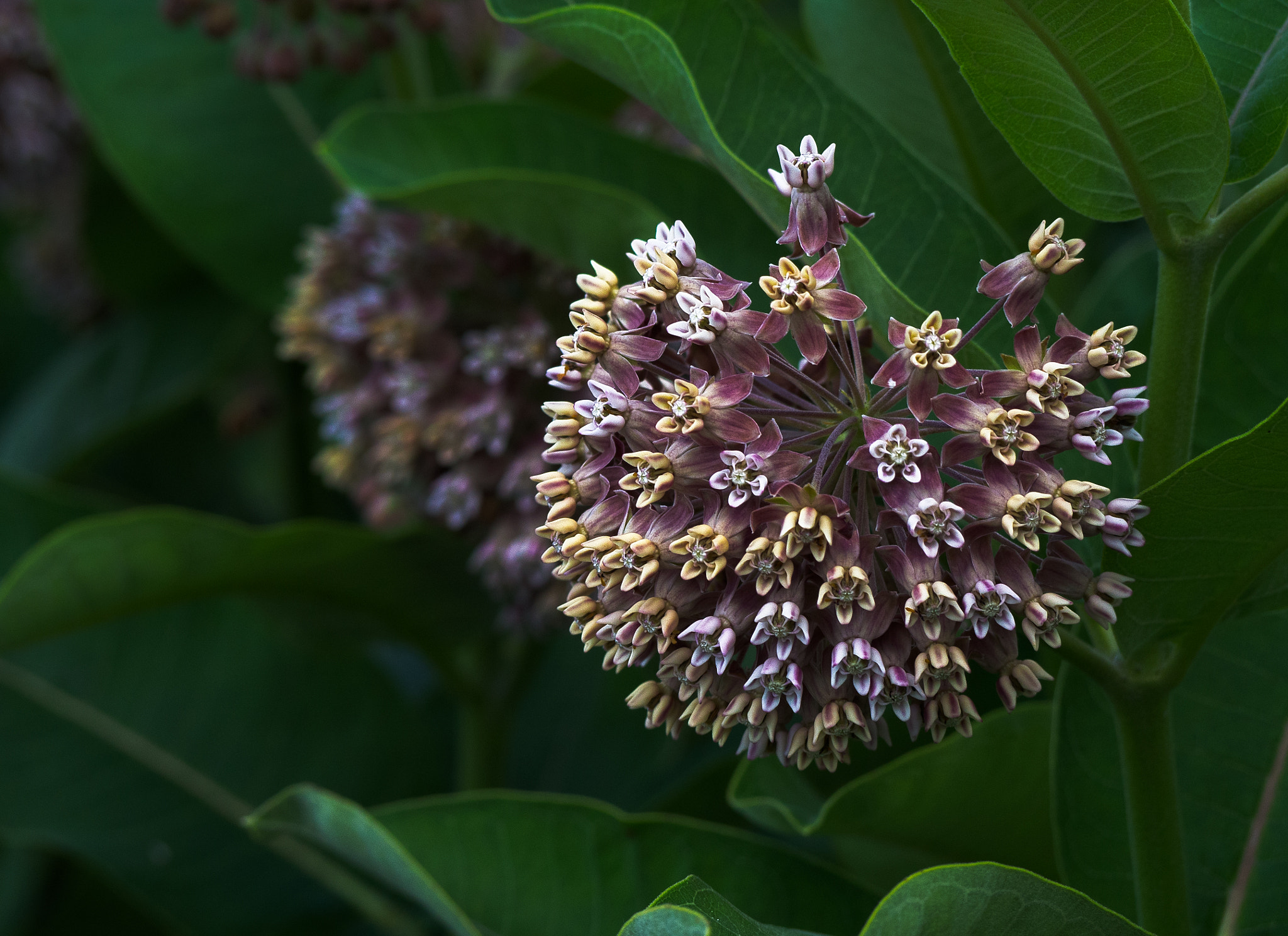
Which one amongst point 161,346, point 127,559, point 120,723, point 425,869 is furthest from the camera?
point 161,346

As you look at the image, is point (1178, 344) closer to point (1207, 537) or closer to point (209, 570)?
point (1207, 537)

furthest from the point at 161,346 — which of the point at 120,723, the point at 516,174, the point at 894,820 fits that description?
the point at 894,820

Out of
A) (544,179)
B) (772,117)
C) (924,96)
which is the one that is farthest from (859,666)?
(924,96)

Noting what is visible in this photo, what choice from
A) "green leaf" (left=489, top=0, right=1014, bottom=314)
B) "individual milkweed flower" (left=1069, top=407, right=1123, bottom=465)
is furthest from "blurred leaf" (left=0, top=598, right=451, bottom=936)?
"individual milkweed flower" (left=1069, top=407, right=1123, bottom=465)

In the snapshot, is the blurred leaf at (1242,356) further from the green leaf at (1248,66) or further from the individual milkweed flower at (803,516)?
the individual milkweed flower at (803,516)

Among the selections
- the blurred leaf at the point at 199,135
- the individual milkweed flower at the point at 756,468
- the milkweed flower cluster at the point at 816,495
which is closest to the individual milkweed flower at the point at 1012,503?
the milkweed flower cluster at the point at 816,495

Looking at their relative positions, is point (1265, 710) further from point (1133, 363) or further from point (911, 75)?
point (911, 75)
